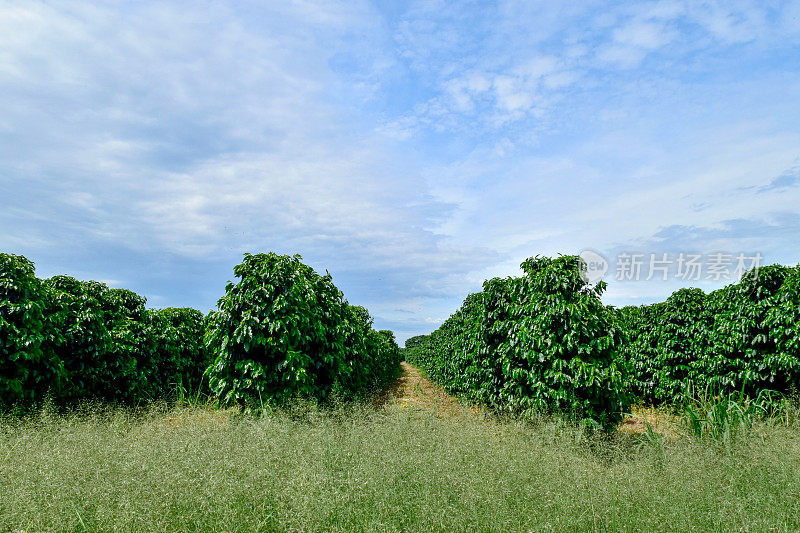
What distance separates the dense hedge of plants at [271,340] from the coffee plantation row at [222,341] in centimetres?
2

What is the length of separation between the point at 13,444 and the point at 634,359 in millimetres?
14144

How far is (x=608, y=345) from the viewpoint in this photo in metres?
7.73

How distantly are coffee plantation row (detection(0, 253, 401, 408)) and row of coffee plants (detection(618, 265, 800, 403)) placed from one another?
5.72m

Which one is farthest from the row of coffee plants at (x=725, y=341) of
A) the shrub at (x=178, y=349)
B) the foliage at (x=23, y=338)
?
the shrub at (x=178, y=349)

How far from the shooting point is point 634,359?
13.2 metres

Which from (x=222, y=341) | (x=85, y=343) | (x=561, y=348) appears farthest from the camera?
(x=85, y=343)

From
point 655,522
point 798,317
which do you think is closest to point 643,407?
point 798,317

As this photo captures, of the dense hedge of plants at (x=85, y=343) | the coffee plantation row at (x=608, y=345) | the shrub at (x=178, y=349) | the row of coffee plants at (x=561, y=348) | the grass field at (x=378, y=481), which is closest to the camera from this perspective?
the grass field at (x=378, y=481)

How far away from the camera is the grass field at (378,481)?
13.0 ft

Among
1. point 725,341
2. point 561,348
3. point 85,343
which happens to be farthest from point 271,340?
point 725,341

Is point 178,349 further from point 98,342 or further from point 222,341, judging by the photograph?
point 222,341

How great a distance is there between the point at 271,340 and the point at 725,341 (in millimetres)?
9874

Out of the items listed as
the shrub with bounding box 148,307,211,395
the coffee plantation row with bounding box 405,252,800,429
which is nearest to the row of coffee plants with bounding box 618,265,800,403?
the coffee plantation row with bounding box 405,252,800,429

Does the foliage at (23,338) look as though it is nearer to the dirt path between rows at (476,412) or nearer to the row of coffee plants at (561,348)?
the dirt path between rows at (476,412)
